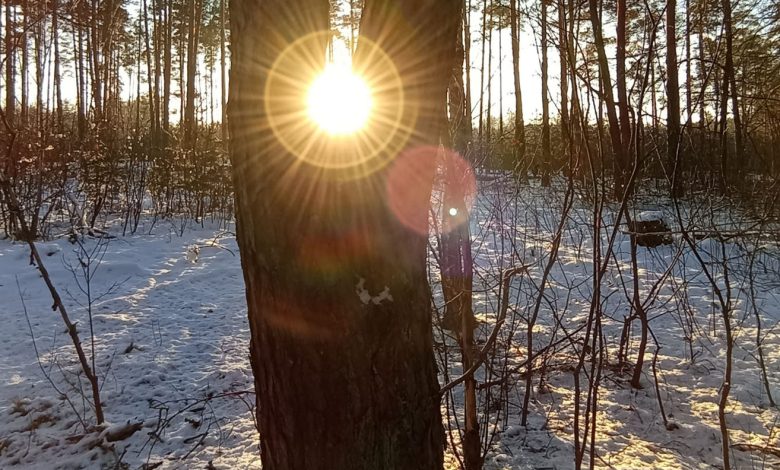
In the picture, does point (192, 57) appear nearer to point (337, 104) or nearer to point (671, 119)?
point (671, 119)

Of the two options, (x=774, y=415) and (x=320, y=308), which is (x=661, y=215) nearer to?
(x=774, y=415)

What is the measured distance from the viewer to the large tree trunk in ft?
3.24

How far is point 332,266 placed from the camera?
0.98 metres

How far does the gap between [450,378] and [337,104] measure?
2266mm

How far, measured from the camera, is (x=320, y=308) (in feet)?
3.21

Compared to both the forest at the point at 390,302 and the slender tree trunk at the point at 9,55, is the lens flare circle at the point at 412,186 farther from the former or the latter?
the slender tree trunk at the point at 9,55

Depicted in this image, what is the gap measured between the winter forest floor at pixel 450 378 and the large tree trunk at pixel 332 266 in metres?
0.66

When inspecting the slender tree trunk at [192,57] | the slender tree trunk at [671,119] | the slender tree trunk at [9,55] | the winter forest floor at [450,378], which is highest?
the slender tree trunk at [192,57]

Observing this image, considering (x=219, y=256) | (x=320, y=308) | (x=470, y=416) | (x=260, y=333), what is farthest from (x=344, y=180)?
(x=219, y=256)

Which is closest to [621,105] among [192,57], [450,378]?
[450,378]

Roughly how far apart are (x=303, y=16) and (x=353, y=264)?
1.72 ft

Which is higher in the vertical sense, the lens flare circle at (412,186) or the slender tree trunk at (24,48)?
the slender tree trunk at (24,48)

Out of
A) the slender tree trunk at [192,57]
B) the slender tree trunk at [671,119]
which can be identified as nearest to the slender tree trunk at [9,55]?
the slender tree trunk at [671,119]

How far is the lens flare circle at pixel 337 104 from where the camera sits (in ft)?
3.24
